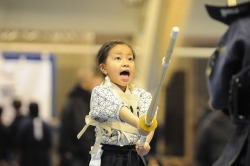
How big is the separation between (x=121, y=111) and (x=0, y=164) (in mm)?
4698

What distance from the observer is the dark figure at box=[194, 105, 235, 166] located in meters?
3.96

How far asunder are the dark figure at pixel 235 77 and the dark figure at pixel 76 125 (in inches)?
75.8

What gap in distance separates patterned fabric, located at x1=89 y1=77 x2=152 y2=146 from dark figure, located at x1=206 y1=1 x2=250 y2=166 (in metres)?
0.49

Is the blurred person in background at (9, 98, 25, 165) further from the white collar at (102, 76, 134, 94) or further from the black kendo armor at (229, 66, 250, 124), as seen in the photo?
the white collar at (102, 76, 134, 94)

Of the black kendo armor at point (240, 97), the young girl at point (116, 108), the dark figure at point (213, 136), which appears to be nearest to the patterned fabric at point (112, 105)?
the young girl at point (116, 108)

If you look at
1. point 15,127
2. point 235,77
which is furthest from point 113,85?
point 15,127

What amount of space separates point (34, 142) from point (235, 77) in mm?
3807

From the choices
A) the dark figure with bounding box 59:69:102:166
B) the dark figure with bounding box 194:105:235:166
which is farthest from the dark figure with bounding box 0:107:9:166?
the dark figure with bounding box 194:105:235:166

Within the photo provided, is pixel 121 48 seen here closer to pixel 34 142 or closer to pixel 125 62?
pixel 125 62

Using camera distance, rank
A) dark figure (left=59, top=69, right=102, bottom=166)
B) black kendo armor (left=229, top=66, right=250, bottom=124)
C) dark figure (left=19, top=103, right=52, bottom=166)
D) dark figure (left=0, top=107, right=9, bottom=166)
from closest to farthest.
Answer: black kendo armor (left=229, top=66, right=250, bottom=124), dark figure (left=59, top=69, right=102, bottom=166), dark figure (left=19, top=103, right=52, bottom=166), dark figure (left=0, top=107, right=9, bottom=166)

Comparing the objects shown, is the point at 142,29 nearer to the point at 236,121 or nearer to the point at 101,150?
the point at 236,121

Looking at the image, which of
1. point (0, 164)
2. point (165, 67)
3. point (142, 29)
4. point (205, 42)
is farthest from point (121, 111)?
point (205, 42)

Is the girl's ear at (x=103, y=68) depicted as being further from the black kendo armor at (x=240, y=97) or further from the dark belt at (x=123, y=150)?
the black kendo armor at (x=240, y=97)

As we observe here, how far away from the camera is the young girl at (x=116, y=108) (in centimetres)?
144
